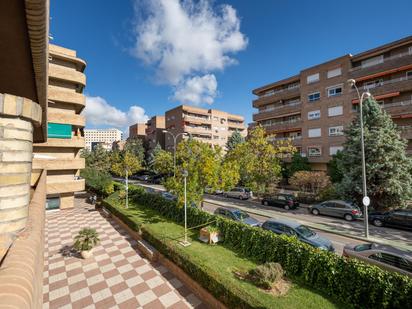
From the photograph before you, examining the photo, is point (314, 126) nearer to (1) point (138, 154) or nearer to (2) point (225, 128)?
(2) point (225, 128)

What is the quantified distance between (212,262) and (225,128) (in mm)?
53959

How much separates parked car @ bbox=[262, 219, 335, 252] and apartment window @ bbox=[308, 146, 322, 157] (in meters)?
22.2

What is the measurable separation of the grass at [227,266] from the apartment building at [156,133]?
47617mm

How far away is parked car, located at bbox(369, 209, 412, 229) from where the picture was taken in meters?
15.2

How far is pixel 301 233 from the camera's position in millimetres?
11617

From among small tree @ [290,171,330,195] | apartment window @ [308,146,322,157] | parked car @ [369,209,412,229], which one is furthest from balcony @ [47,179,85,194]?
apartment window @ [308,146,322,157]

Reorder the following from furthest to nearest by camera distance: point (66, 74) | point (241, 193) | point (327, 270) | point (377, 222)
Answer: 1. point (241, 193)
2. point (66, 74)
3. point (377, 222)
4. point (327, 270)

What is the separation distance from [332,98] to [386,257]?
26.7m

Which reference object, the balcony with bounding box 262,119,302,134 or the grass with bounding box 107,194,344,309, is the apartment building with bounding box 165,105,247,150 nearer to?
the balcony with bounding box 262,119,302,134

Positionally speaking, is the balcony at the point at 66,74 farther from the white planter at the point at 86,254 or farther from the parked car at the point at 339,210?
the parked car at the point at 339,210

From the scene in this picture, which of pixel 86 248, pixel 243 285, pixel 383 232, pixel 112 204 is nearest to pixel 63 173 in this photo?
pixel 112 204

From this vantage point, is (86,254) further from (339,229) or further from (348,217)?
(348,217)

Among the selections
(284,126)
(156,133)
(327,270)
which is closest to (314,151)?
(284,126)

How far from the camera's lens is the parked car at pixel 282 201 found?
2242 centimetres
